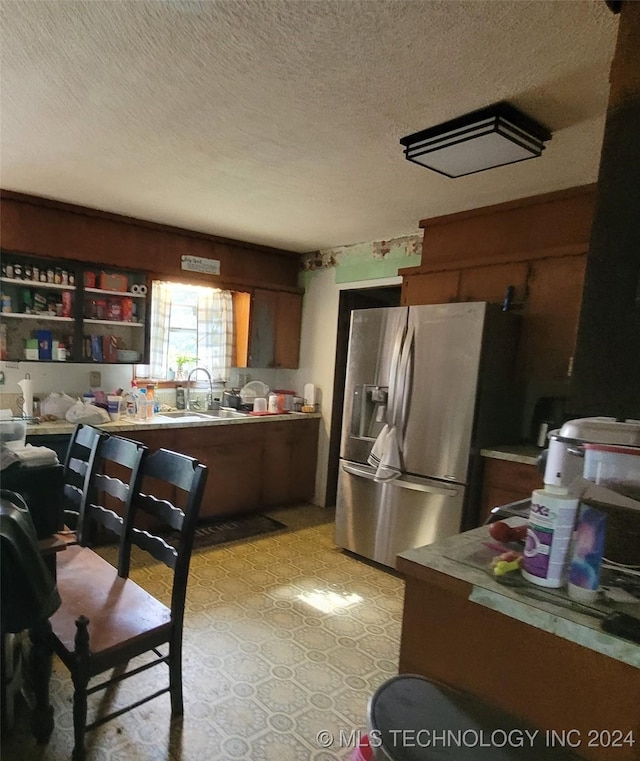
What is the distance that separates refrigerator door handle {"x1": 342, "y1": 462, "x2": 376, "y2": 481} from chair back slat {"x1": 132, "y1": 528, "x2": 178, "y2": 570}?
5.31ft

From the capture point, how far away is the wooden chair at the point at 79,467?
2086 mm

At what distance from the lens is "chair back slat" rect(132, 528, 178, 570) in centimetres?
169

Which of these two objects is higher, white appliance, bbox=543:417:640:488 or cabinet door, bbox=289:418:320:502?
white appliance, bbox=543:417:640:488

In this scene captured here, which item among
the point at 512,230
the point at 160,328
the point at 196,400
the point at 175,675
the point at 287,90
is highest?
the point at 287,90

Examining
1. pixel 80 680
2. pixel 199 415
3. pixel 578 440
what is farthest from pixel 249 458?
pixel 578 440

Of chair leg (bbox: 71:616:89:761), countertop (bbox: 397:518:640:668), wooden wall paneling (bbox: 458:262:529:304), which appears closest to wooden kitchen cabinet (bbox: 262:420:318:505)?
wooden wall paneling (bbox: 458:262:529:304)

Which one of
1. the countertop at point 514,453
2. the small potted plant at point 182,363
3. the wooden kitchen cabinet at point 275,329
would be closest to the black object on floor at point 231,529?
the small potted plant at point 182,363

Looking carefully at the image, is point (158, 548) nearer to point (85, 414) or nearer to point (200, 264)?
point (85, 414)

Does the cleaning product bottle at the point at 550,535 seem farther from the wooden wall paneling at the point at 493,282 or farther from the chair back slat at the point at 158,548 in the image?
the wooden wall paneling at the point at 493,282

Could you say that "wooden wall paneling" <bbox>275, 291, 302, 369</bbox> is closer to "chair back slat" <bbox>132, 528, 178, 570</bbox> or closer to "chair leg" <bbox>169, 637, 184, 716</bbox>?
"chair back slat" <bbox>132, 528, 178, 570</bbox>

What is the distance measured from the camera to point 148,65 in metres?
1.54

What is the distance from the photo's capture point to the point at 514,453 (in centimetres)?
259

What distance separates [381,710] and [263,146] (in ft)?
6.88

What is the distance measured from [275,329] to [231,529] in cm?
178
